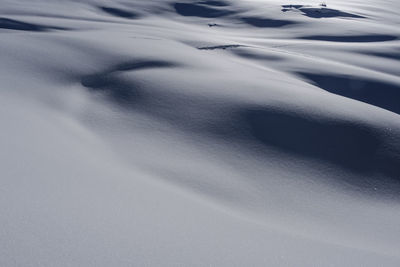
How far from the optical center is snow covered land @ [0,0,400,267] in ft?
3.89

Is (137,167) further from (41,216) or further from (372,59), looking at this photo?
(372,59)

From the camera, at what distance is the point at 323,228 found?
1616mm

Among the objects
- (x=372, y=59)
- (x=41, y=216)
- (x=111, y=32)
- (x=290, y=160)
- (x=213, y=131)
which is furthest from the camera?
(x=372, y=59)

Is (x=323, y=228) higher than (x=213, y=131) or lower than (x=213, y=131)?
lower

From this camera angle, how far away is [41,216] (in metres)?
1.15

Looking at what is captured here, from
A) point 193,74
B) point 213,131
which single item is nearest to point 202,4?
point 193,74

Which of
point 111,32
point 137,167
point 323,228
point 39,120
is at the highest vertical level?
point 111,32

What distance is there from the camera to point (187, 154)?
1.99m

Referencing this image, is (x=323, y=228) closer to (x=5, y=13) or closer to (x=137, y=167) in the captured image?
(x=137, y=167)

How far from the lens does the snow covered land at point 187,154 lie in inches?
46.7

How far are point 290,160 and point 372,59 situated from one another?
10.1ft

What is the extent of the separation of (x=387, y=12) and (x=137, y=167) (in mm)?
8472

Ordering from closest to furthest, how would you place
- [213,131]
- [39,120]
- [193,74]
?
[39,120] < [213,131] < [193,74]

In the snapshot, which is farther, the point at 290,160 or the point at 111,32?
the point at 111,32
